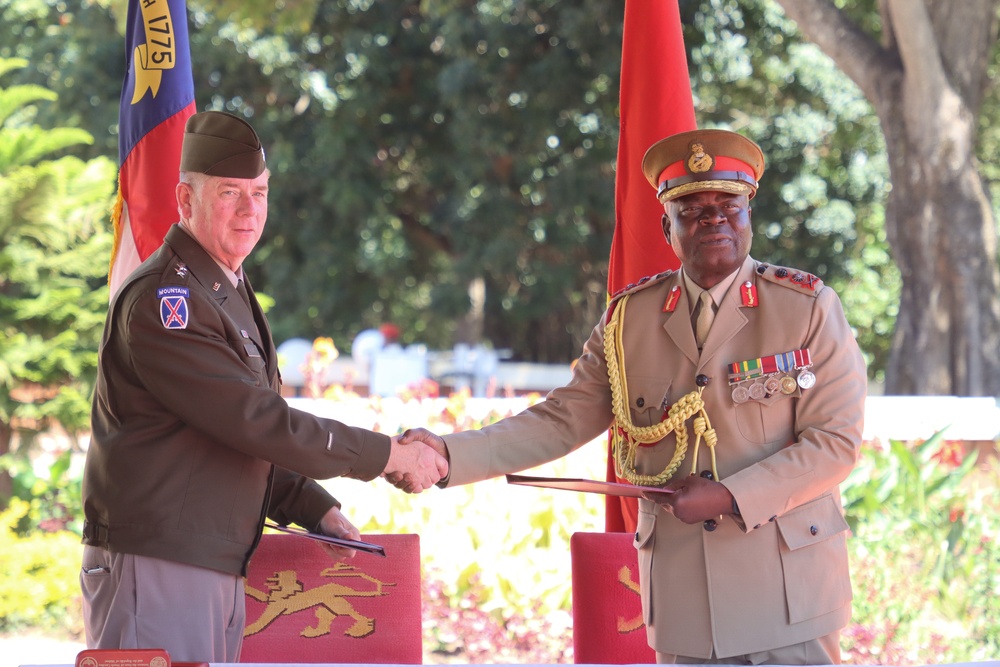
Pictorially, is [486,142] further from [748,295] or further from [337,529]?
[748,295]

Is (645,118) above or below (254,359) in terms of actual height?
above

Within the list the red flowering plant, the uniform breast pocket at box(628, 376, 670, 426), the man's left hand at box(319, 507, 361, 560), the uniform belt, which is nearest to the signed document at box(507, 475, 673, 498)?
the uniform breast pocket at box(628, 376, 670, 426)

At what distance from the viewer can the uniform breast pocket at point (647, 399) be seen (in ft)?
8.63

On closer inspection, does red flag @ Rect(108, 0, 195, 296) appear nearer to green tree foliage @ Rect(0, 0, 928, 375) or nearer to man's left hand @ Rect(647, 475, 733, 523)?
man's left hand @ Rect(647, 475, 733, 523)

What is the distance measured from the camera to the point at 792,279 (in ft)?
8.54

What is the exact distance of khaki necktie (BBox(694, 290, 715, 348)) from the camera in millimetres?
2633

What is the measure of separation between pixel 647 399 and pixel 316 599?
3.71 feet

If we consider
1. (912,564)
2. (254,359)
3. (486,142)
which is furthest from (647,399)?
(486,142)

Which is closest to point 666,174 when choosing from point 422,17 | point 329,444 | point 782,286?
point 782,286

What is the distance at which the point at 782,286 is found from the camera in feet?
8.52

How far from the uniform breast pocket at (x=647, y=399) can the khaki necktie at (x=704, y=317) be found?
0.45 feet

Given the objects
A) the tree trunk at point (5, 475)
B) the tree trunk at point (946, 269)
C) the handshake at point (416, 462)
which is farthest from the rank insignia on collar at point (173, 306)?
the tree trunk at point (946, 269)

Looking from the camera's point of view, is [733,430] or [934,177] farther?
[934,177]

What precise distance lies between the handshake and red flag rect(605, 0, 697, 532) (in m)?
1.05
